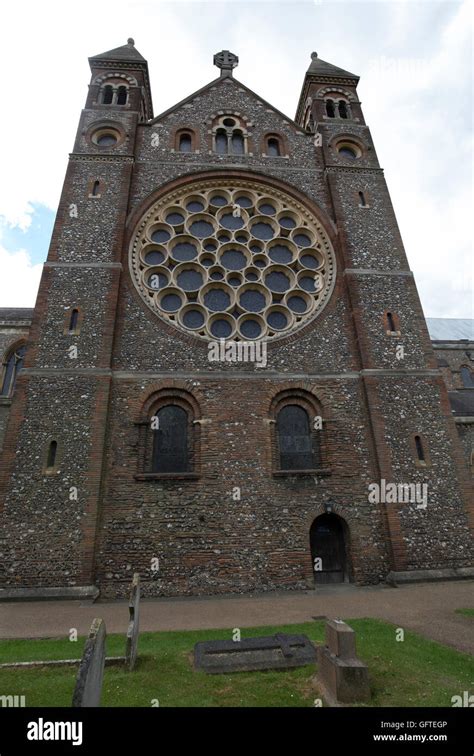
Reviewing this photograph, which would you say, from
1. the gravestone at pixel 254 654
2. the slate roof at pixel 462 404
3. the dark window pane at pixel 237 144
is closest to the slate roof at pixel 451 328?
the slate roof at pixel 462 404

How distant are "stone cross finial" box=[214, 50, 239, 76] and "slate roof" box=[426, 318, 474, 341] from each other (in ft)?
104

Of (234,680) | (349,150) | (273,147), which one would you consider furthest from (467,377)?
(234,680)

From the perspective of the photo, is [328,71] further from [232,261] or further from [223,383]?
[223,383]

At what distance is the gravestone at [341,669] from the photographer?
458 centimetres

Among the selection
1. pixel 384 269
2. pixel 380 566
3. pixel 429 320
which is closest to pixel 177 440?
pixel 380 566

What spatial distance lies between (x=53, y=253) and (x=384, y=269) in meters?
12.8

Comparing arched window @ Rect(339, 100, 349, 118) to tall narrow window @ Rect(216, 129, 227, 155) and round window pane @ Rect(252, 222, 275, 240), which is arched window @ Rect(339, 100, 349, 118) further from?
round window pane @ Rect(252, 222, 275, 240)

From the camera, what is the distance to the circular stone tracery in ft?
52.4

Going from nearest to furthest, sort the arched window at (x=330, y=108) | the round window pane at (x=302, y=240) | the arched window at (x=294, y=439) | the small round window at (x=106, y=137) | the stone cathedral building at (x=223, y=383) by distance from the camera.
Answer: the stone cathedral building at (x=223, y=383) → the arched window at (x=294, y=439) → the round window pane at (x=302, y=240) → the small round window at (x=106, y=137) → the arched window at (x=330, y=108)

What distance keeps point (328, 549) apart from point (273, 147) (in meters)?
17.8

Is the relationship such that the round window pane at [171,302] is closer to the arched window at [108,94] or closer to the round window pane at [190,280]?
the round window pane at [190,280]

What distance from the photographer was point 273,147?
20125mm

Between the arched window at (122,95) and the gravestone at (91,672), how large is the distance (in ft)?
77.3

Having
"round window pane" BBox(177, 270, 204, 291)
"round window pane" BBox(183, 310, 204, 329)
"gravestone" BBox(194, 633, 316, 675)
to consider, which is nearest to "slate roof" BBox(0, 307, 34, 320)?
"round window pane" BBox(177, 270, 204, 291)
